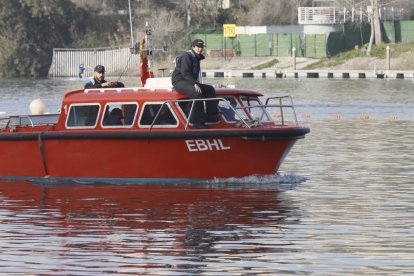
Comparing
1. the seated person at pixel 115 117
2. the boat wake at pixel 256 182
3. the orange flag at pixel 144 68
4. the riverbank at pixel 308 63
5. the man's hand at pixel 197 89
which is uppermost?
the orange flag at pixel 144 68

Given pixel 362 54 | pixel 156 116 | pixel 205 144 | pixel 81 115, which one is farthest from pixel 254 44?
pixel 205 144

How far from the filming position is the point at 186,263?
1853cm

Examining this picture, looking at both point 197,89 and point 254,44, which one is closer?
point 197,89

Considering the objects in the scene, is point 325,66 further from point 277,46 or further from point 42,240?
point 42,240

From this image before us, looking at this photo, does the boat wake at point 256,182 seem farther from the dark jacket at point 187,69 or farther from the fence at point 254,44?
the fence at point 254,44

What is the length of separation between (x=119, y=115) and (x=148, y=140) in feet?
3.43

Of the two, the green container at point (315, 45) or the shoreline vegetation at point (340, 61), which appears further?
the green container at point (315, 45)

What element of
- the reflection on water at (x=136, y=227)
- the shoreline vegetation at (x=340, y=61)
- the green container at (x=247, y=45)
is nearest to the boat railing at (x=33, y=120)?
the reflection on water at (x=136, y=227)

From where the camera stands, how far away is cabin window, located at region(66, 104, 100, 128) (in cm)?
2695

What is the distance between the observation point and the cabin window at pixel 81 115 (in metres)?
27.0

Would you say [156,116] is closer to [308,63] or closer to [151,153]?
[151,153]

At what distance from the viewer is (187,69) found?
2638cm

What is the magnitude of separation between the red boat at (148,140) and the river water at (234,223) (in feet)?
1.14

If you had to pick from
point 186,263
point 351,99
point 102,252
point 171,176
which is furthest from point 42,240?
point 351,99
